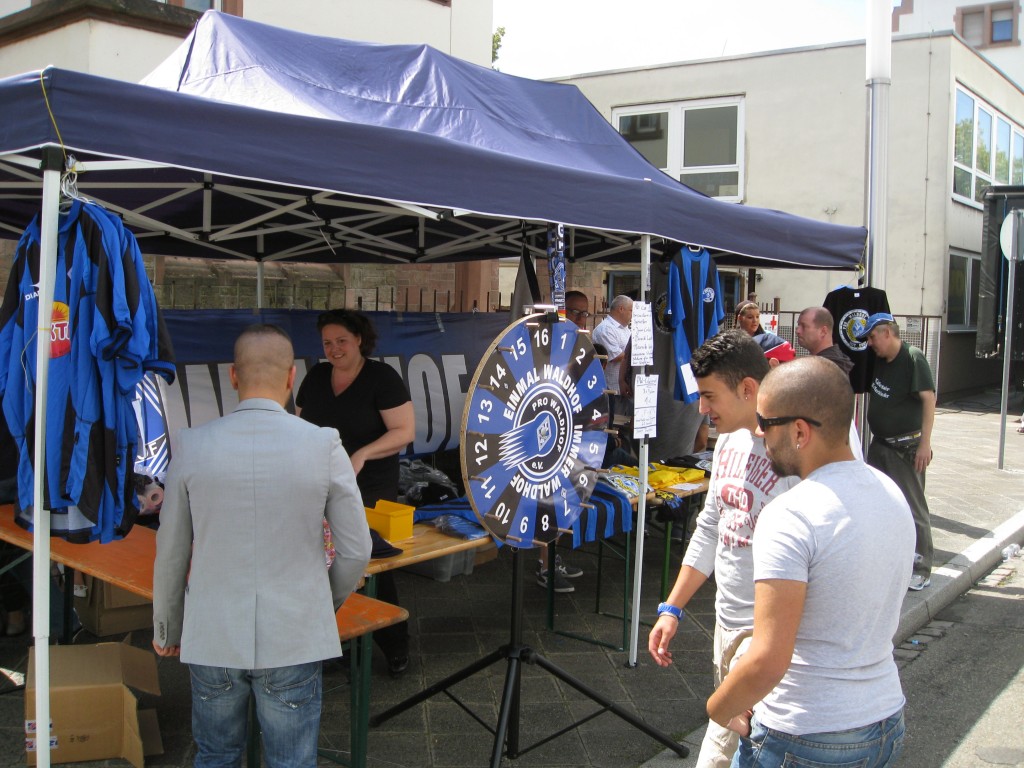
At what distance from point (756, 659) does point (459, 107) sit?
375 centimetres

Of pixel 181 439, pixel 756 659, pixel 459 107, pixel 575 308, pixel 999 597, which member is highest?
pixel 459 107

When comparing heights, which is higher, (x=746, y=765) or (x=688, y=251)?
(x=688, y=251)

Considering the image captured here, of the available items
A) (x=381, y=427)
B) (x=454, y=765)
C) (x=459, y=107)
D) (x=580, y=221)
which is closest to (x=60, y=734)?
(x=454, y=765)

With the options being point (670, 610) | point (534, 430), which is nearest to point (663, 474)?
point (534, 430)

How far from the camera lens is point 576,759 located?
148 inches

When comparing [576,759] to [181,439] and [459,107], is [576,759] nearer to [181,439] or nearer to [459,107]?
[181,439]

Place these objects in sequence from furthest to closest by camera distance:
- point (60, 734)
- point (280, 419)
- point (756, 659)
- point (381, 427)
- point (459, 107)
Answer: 1. point (459, 107)
2. point (381, 427)
3. point (60, 734)
4. point (280, 419)
5. point (756, 659)

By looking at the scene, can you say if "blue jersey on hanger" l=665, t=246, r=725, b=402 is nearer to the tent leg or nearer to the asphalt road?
the tent leg

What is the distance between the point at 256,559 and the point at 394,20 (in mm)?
7980

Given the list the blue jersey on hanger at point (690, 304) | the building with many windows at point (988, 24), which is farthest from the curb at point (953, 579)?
the building with many windows at point (988, 24)

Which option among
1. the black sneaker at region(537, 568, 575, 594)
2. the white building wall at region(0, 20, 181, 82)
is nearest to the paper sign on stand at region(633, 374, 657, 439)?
the black sneaker at region(537, 568, 575, 594)

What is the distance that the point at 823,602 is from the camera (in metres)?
1.91

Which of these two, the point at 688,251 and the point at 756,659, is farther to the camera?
the point at 688,251

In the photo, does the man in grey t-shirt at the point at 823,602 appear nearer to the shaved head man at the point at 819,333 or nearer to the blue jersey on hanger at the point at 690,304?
the blue jersey on hanger at the point at 690,304
